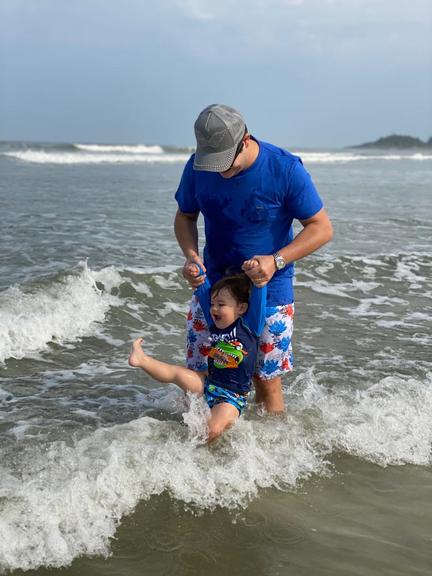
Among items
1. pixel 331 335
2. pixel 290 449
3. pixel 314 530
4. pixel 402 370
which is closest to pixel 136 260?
pixel 331 335

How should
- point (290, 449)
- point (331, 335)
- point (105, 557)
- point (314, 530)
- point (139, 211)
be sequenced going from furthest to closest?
point (139, 211) → point (331, 335) → point (290, 449) → point (314, 530) → point (105, 557)

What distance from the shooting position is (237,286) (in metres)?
3.87

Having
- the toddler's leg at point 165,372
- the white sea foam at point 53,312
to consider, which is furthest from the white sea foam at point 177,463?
the white sea foam at point 53,312

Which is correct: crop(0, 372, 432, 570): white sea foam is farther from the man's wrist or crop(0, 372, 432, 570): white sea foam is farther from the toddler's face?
the man's wrist

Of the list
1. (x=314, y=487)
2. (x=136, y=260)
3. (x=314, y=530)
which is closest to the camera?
(x=314, y=530)

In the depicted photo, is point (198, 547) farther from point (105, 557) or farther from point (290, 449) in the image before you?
point (290, 449)

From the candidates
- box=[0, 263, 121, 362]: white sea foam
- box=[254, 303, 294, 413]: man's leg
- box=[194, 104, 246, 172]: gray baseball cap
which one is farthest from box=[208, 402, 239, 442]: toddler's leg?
box=[0, 263, 121, 362]: white sea foam

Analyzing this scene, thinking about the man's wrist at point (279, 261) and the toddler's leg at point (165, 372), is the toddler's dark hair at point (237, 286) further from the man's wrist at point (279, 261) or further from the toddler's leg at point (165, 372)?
the toddler's leg at point (165, 372)

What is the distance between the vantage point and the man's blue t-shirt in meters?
3.60

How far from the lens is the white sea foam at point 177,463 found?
3.17 m

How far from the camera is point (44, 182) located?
2217 cm

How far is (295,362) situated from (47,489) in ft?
10.8

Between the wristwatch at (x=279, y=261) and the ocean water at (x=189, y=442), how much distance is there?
3.53 ft

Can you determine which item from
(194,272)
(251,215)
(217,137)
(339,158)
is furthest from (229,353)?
(339,158)
